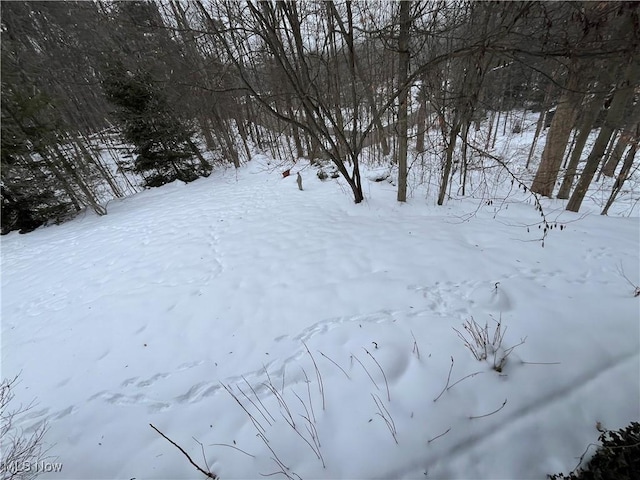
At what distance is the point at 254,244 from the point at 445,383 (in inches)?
146

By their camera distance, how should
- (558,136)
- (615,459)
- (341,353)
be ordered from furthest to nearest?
(558,136) → (341,353) → (615,459)

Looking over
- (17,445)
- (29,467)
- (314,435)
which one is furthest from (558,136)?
(17,445)

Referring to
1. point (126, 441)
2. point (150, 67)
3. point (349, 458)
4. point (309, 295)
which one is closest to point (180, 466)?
point (126, 441)

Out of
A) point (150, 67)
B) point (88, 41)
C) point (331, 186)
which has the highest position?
point (88, 41)

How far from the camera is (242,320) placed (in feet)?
9.27

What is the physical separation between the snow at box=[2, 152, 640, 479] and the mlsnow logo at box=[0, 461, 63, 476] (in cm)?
7

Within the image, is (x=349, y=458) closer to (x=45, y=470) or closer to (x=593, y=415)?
(x=593, y=415)

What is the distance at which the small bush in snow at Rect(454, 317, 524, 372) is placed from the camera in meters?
1.88

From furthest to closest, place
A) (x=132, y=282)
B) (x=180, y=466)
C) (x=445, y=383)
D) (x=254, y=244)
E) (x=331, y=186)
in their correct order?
(x=331, y=186), (x=254, y=244), (x=132, y=282), (x=445, y=383), (x=180, y=466)

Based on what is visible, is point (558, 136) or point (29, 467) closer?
point (29, 467)

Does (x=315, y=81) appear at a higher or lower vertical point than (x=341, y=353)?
higher

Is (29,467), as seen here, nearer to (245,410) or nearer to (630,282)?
(245,410)

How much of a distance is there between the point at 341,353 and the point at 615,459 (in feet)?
5.35

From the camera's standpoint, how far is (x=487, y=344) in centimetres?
199
